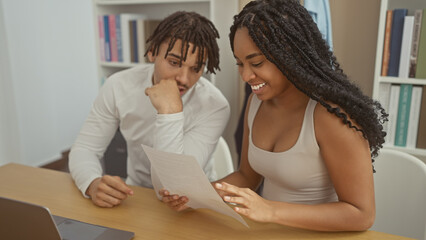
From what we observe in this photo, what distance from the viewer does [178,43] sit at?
1205mm

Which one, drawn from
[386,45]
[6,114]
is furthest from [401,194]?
[6,114]

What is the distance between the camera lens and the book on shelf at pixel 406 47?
1649 mm

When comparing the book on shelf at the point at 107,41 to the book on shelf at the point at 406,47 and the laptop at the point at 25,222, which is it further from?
the laptop at the point at 25,222

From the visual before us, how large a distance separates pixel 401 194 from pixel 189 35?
2.73ft

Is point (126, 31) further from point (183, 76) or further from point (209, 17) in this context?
point (183, 76)

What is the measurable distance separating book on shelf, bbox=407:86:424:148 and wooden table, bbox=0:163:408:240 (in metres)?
1.02

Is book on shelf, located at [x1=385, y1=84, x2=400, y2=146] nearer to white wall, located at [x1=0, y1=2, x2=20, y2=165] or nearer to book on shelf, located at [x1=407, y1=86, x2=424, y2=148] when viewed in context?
book on shelf, located at [x1=407, y1=86, x2=424, y2=148]

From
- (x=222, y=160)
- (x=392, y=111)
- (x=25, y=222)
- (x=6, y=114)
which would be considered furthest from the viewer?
(x=6, y=114)

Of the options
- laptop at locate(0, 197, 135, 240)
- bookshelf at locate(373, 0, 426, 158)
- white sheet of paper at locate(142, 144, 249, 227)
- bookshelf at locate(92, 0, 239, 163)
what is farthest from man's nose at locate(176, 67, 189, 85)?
bookshelf at locate(373, 0, 426, 158)

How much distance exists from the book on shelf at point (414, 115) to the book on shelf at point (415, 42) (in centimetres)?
8

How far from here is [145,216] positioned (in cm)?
100

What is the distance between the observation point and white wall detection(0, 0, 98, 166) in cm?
289

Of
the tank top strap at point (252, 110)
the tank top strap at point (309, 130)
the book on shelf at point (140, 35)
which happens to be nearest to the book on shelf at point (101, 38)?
the book on shelf at point (140, 35)

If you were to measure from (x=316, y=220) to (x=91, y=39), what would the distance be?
3.27m
